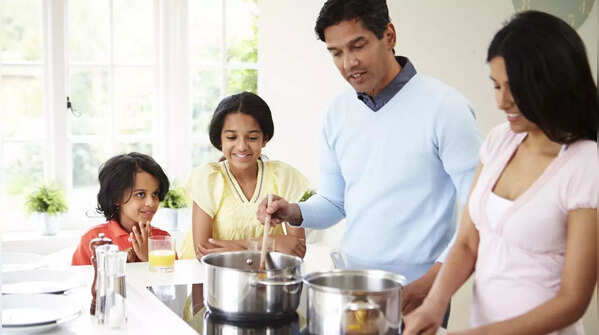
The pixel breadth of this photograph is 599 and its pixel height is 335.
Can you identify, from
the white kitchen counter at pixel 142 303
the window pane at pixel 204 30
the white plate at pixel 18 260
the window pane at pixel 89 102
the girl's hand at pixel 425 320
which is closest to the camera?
the girl's hand at pixel 425 320

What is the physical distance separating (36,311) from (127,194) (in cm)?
100

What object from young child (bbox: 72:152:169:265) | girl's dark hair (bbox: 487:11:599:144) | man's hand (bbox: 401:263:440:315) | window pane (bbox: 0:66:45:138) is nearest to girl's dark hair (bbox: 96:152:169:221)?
young child (bbox: 72:152:169:265)

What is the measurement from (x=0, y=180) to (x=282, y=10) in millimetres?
1645

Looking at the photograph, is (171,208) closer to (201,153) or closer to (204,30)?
(201,153)

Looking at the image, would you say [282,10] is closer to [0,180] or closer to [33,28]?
[33,28]

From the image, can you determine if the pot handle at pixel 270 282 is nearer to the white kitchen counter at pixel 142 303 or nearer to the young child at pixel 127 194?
the white kitchen counter at pixel 142 303

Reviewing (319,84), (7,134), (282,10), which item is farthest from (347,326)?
(7,134)

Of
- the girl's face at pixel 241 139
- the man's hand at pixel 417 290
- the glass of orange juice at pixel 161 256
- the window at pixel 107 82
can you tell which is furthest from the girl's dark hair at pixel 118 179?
the window at pixel 107 82

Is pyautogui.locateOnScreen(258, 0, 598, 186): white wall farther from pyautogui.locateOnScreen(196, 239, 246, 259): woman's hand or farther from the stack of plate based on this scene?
the stack of plate

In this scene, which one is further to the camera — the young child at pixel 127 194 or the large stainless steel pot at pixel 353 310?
the young child at pixel 127 194

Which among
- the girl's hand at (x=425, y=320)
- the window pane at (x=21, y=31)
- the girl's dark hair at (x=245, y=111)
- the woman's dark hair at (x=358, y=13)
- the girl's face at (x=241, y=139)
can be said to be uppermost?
the window pane at (x=21, y=31)

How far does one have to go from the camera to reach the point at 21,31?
3895 millimetres

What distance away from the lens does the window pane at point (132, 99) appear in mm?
4082

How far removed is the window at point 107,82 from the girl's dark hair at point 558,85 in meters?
3.13
